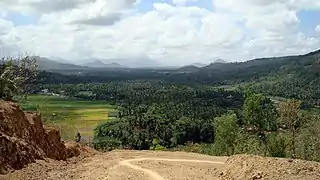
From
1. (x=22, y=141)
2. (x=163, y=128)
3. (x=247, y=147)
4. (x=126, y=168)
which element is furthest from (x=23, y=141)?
(x=163, y=128)

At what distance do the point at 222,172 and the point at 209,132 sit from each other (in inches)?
3379

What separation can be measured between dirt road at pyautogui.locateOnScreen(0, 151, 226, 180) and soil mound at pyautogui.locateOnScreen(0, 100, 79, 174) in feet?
2.47

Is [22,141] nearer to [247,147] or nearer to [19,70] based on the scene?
[19,70]

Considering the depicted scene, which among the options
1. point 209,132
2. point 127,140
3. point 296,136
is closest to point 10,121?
point 296,136

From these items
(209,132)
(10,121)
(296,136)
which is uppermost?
(10,121)

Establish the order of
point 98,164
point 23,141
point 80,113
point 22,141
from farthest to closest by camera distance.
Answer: point 80,113 → point 98,164 → point 23,141 → point 22,141

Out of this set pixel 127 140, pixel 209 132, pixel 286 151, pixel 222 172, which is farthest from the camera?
pixel 209 132

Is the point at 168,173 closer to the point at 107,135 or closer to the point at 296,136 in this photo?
the point at 296,136

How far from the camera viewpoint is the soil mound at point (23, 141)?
25.6 m

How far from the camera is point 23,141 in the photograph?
2808cm

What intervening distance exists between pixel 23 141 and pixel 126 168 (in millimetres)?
6740

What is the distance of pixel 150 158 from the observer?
113 ft

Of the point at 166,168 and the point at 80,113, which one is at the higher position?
the point at 166,168

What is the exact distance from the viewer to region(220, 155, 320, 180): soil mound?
22.0 meters
